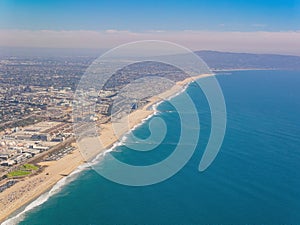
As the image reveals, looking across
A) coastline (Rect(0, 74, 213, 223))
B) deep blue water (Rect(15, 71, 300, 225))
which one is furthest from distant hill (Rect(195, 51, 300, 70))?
deep blue water (Rect(15, 71, 300, 225))

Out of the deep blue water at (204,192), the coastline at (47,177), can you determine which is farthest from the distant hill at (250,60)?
the deep blue water at (204,192)

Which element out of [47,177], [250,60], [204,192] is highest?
[250,60]

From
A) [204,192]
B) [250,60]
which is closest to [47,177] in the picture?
[204,192]

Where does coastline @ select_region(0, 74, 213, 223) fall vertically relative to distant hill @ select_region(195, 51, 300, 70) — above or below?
below

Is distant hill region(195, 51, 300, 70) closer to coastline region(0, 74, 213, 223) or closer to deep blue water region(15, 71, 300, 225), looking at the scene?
coastline region(0, 74, 213, 223)

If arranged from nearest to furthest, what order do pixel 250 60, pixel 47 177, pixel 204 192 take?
pixel 204 192 → pixel 47 177 → pixel 250 60

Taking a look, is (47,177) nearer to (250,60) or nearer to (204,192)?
(204,192)

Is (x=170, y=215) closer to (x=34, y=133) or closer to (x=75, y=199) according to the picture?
(x=75, y=199)

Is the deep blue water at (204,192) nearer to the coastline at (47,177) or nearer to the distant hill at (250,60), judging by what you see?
the coastline at (47,177)
